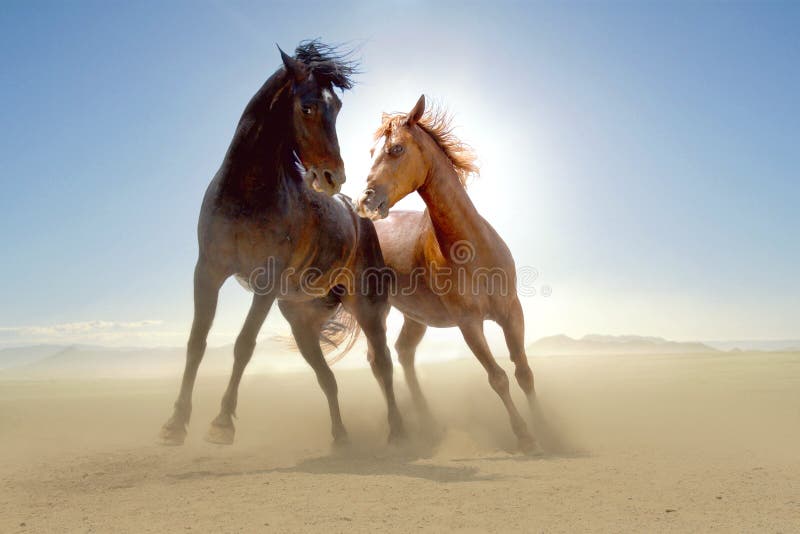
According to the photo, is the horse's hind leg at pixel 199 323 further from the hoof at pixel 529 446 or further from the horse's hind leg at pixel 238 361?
the hoof at pixel 529 446

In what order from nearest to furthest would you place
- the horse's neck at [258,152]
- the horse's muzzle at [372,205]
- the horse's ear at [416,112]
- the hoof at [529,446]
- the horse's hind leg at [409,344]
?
the horse's neck at [258,152] → the horse's muzzle at [372,205] → the hoof at [529,446] → the horse's ear at [416,112] → the horse's hind leg at [409,344]

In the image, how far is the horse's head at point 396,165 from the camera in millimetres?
6129

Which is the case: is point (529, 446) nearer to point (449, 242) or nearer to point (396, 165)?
point (449, 242)

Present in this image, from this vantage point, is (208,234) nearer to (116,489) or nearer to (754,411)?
(116,489)

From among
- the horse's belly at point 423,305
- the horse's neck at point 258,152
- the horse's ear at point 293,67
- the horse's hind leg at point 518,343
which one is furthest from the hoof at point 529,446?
the horse's ear at point 293,67

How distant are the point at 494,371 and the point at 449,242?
1.52 metres

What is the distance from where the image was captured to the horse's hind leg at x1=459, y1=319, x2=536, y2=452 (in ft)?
20.6

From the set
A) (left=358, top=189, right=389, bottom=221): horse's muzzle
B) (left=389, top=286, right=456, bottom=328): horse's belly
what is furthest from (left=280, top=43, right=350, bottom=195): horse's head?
(left=389, top=286, right=456, bottom=328): horse's belly

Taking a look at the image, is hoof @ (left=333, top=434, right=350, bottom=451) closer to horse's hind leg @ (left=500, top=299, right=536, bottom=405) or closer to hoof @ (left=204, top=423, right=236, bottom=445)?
hoof @ (left=204, top=423, right=236, bottom=445)

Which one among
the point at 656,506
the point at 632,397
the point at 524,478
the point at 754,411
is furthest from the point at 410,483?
the point at 632,397

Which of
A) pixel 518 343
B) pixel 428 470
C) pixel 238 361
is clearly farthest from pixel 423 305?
pixel 428 470

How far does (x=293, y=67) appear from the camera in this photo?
5.45m

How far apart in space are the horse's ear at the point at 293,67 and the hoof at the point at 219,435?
3.24 metres

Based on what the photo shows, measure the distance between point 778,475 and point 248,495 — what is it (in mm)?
4054
